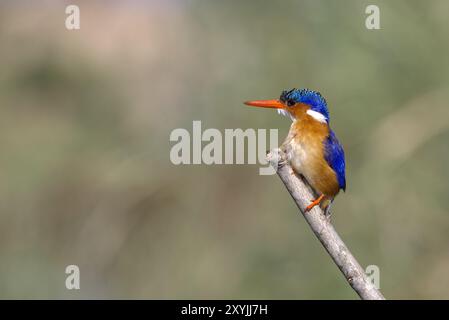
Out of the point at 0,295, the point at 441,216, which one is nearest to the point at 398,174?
the point at 441,216

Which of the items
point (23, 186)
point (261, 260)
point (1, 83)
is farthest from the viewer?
point (1, 83)

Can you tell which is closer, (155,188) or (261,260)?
(261,260)

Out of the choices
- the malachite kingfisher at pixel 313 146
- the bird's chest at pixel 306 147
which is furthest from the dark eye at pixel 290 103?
the bird's chest at pixel 306 147

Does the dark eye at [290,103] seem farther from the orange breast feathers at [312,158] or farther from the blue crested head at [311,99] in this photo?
the orange breast feathers at [312,158]

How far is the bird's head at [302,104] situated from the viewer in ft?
10.2

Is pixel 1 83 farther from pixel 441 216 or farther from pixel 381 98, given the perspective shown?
pixel 441 216

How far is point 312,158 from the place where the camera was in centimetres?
288

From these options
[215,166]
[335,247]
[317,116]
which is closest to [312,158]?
[317,116]

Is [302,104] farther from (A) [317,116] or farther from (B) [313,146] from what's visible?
(B) [313,146]

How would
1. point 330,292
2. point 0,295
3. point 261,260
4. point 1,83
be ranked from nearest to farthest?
point 330,292 → point 261,260 → point 0,295 → point 1,83

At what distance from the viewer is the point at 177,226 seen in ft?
17.1

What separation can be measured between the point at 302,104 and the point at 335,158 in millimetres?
270

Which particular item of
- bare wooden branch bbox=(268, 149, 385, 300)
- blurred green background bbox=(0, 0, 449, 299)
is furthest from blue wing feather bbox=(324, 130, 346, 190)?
blurred green background bbox=(0, 0, 449, 299)

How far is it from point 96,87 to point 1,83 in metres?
0.71
